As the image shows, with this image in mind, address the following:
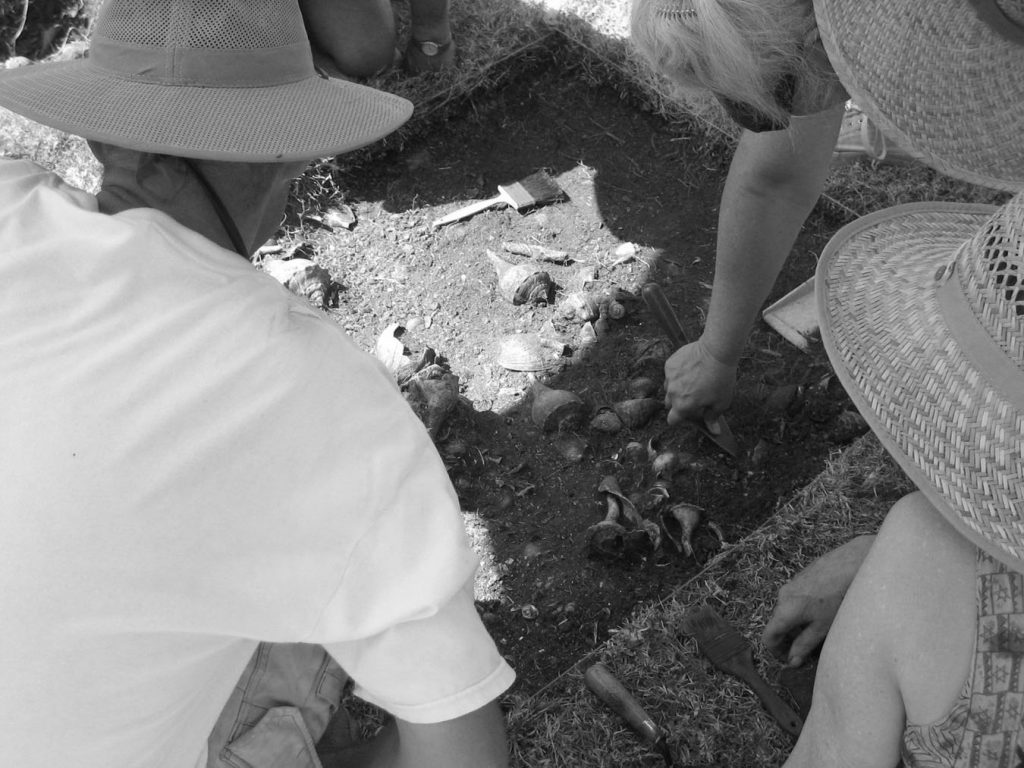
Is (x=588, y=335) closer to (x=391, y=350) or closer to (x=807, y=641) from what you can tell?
(x=391, y=350)

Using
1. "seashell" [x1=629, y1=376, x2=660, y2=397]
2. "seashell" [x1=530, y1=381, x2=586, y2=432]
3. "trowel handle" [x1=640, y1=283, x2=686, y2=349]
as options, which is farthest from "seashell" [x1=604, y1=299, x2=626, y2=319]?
"seashell" [x1=530, y1=381, x2=586, y2=432]

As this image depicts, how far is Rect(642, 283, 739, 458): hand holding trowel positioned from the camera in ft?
8.84

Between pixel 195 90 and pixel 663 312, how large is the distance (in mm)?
1840

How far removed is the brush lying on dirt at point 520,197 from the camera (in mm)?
3455

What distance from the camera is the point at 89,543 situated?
3.54ft

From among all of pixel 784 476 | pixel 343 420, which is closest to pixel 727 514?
pixel 784 476

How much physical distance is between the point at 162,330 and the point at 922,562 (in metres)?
1.21

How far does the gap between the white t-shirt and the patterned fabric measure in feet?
2.54

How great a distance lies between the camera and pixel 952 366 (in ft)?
4.55

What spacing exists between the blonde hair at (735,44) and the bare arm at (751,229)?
0.33m

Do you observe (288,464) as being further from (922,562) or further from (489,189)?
(489,189)

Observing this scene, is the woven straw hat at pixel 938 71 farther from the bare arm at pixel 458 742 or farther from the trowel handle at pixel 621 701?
the trowel handle at pixel 621 701

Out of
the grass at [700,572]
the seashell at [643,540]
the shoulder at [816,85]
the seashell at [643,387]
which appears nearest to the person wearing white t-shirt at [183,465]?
the grass at [700,572]

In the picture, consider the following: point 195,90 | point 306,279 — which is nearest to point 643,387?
point 306,279
